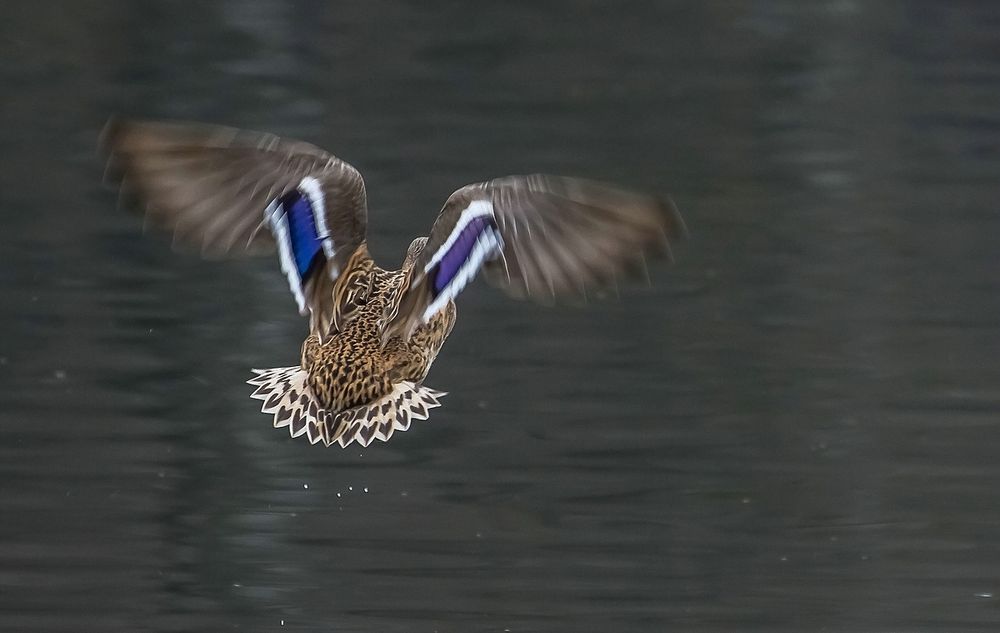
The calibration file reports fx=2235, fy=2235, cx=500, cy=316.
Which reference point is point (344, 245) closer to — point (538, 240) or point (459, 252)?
point (459, 252)

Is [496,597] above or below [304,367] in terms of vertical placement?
below

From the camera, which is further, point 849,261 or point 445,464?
point 849,261

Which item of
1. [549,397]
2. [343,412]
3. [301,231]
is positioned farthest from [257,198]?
[549,397]

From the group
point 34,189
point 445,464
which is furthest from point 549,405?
point 34,189

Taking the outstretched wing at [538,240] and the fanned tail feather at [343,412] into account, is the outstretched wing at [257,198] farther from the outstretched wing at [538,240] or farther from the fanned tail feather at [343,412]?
the outstretched wing at [538,240]

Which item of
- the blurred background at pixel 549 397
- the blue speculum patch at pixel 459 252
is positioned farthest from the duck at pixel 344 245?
the blurred background at pixel 549 397

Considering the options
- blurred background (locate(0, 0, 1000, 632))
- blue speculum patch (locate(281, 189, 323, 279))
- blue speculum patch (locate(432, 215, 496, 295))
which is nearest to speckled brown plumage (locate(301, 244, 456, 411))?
blue speculum patch (locate(281, 189, 323, 279))

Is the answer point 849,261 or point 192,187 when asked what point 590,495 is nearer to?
point 192,187
